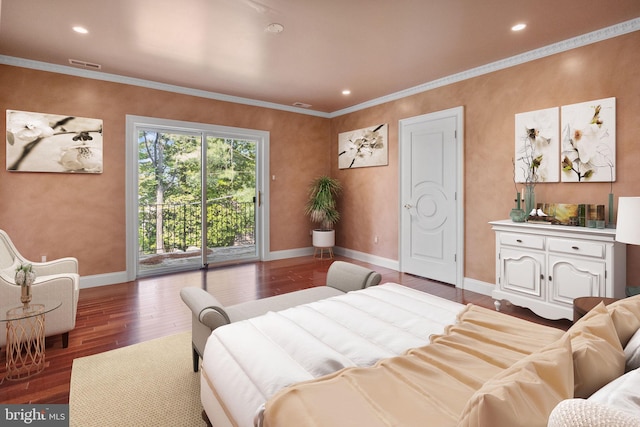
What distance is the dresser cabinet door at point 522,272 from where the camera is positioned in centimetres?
323

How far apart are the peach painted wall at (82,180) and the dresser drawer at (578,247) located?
468 cm

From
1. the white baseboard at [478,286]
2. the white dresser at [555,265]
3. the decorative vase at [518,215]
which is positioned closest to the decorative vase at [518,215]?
the decorative vase at [518,215]

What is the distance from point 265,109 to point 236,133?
71 cm

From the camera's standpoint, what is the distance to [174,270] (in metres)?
5.14

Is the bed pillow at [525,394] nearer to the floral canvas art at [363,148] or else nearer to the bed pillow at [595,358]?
the bed pillow at [595,358]

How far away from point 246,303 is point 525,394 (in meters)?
1.99

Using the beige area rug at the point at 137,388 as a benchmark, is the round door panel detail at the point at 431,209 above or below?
above

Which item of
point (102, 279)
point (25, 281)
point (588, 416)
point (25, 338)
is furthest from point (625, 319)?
point (102, 279)

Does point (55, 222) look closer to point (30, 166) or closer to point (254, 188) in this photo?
point (30, 166)

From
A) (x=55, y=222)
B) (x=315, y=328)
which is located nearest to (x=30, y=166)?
(x=55, y=222)

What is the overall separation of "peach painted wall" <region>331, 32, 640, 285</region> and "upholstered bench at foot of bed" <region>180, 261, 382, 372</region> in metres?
2.33

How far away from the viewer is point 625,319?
124 cm

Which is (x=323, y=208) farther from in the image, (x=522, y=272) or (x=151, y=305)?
(x=522, y=272)

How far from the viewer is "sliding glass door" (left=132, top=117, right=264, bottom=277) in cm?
496
